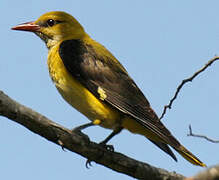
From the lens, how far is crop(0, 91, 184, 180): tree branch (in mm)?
3760

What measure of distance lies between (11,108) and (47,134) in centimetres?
50

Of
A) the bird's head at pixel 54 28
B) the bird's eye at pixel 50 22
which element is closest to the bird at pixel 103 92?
the bird's head at pixel 54 28

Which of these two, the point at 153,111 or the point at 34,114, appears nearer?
the point at 34,114

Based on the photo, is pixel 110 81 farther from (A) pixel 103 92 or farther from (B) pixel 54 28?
(B) pixel 54 28

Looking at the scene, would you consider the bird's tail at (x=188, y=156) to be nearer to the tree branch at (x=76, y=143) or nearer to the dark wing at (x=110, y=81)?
the dark wing at (x=110, y=81)

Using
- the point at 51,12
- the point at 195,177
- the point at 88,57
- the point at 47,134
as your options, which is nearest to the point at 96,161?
the point at 47,134

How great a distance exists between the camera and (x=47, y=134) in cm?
402

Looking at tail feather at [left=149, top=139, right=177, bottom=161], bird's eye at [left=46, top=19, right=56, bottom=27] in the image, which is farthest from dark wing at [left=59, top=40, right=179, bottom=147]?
bird's eye at [left=46, top=19, right=56, bottom=27]

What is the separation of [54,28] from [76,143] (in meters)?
2.74

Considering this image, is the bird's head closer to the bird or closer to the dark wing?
the bird

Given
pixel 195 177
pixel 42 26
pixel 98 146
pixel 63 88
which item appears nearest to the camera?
pixel 195 177

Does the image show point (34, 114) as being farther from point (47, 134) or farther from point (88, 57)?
point (88, 57)

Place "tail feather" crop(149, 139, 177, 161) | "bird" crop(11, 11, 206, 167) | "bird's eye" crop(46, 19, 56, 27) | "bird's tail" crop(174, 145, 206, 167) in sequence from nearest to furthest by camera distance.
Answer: "bird's tail" crop(174, 145, 206, 167) < "bird" crop(11, 11, 206, 167) < "tail feather" crop(149, 139, 177, 161) < "bird's eye" crop(46, 19, 56, 27)

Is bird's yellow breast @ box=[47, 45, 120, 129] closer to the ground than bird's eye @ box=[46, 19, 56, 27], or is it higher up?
closer to the ground
